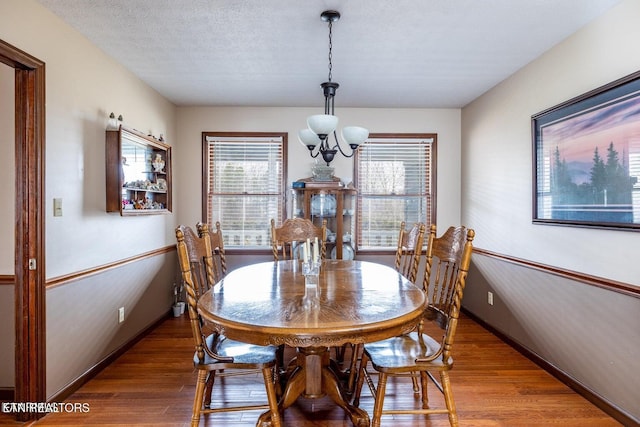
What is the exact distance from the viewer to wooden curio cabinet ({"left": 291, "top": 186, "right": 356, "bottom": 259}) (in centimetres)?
416

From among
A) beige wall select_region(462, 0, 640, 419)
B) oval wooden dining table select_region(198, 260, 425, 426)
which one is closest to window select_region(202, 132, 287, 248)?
oval wooden dining table select_region(198, 260, 425, 426)

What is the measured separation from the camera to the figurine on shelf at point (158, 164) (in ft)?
11.7

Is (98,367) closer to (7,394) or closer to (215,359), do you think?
(7,394)

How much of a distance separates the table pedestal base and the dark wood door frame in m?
1.42

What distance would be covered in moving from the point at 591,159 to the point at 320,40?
1.96 m

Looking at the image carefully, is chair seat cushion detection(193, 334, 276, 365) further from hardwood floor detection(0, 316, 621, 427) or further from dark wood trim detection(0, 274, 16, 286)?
dark wood trim detection(0, 274, 16, 286)

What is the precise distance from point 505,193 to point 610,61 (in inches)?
56.3

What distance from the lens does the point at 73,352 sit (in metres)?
2.50

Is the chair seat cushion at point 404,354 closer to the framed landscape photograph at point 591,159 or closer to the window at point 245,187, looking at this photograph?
the framed landscape photograph at point 591,159

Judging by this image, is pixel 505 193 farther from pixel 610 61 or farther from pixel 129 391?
pixel 129 391

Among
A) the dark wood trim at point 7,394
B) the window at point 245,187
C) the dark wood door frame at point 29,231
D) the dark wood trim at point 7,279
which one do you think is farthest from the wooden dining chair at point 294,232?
the dark wood trim at point 7,394

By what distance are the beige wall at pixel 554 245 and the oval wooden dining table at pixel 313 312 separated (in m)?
1.24

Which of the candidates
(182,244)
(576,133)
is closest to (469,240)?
(182,244)

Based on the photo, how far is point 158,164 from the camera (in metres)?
3.60
